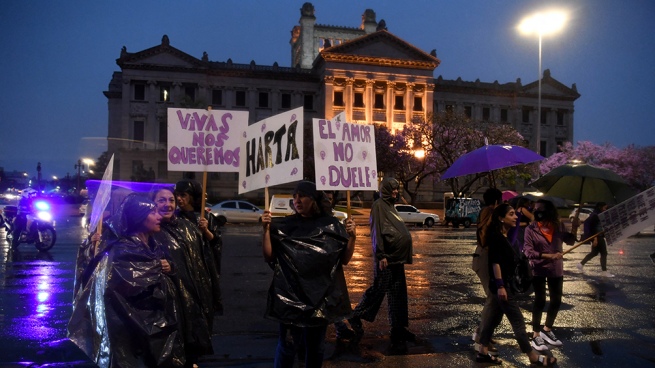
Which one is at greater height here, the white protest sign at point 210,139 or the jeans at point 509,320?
the white protest sign at point 210,139

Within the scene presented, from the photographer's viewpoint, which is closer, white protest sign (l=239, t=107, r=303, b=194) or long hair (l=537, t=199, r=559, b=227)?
white protest sign (l=239, t=107, r=303, b=194)

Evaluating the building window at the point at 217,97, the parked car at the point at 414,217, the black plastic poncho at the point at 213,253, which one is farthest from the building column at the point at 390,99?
the black plastic poncho at the point at 213,253

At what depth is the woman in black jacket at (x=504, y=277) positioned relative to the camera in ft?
17.5

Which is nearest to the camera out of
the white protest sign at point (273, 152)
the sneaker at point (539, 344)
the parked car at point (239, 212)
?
the white protest sign at point (273, 152)

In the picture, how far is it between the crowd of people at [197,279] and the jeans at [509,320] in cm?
1

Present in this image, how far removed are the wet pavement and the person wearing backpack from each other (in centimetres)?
39

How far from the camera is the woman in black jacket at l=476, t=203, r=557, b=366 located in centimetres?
534

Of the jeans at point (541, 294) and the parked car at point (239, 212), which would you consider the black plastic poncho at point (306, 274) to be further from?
the parked car at point (239, 212)

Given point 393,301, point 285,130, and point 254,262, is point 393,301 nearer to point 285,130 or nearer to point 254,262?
point 285,130

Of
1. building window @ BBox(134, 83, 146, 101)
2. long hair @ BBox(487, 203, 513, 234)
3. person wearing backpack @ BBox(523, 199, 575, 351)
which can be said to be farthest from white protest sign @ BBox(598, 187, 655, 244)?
building window @ BBox(134, 83, 146, 101)

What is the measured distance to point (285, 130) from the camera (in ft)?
15.6

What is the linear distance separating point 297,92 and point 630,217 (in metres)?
57.6

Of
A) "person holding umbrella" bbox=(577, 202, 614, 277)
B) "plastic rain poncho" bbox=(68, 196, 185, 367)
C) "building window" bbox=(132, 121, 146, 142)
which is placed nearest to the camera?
"plastic rain poncho" bbox=(68, 196, 185, 367)

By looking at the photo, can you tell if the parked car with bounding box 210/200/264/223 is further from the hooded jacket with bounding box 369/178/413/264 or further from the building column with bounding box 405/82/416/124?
the building column with bounding box 405/82/416/124
